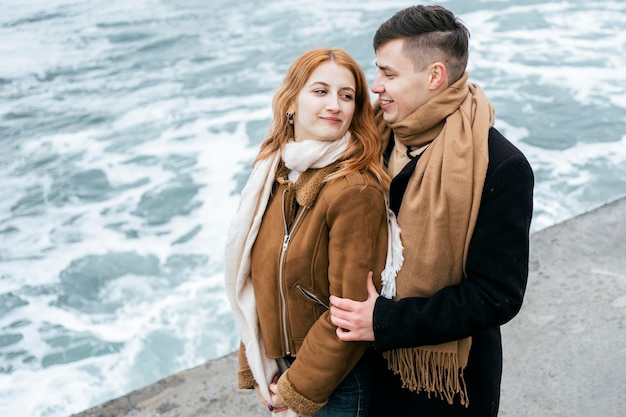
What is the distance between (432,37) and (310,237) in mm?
552

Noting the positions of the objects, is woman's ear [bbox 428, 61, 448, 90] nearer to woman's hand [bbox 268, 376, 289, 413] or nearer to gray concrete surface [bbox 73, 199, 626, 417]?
woman's hand [bbox 268, 376, 289, 413]

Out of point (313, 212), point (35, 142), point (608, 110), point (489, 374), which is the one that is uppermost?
point (313, 212)

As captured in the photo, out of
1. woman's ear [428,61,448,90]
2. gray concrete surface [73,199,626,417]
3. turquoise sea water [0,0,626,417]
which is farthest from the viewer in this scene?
turquoise sea water [0,0,626,417]

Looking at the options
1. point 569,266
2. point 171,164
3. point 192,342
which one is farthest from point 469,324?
point 171,164

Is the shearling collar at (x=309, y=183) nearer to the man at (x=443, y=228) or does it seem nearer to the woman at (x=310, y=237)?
the woman at (x=310, y=237)

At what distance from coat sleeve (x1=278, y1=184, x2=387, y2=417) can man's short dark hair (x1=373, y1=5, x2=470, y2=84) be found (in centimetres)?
34

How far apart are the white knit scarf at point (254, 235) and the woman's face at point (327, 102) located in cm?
3

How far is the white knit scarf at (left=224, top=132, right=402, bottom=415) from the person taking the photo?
180cm

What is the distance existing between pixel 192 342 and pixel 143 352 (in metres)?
0.32

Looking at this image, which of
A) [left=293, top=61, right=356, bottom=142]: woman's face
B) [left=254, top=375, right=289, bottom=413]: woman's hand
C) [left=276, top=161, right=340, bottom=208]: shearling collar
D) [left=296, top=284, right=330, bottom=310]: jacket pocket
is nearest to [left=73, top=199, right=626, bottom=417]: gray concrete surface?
[left=254, top=375, right=289, bottom=413]: woman's hand

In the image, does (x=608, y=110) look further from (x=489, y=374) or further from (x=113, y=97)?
(x=489, y=374)

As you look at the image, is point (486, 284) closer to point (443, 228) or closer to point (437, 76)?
point (443, 228)

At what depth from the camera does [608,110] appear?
8.37 meters

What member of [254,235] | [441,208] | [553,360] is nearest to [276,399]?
[254,235]
